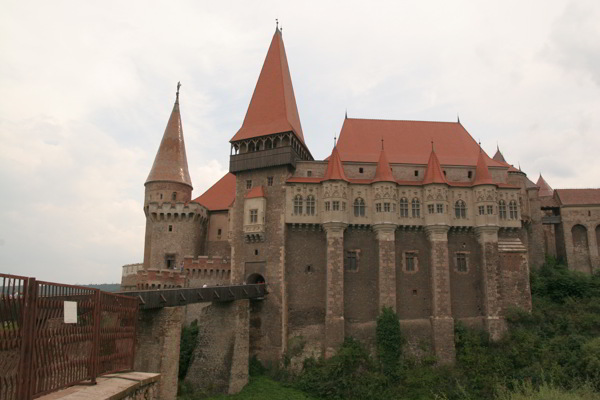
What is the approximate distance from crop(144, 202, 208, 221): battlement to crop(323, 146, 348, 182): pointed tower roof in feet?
40.3

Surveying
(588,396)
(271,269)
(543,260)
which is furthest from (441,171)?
(588,396)

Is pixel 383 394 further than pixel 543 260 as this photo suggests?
No

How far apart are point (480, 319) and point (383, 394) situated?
8992 millimetres

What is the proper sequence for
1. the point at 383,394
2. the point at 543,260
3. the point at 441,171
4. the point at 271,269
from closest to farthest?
the point at 383,394
the point at 271,269
the point at 441,171
the point at 543,260

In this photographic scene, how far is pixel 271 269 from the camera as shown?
30062 mm

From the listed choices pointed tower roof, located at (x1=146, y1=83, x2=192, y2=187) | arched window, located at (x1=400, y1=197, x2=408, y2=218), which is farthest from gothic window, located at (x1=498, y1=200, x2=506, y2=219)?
pointed tower roof, located at (x1=146, y1=83, x2=192, y2=187)

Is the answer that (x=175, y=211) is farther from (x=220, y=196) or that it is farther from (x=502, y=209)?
(x=502, y=209)

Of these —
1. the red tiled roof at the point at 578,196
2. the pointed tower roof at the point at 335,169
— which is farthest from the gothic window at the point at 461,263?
the red tiled roof at the point at 578,196

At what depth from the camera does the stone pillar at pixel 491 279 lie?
2944 cm

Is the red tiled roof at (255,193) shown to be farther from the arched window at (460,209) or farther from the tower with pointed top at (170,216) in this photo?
the arched window at (460,209)

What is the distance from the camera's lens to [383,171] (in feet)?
103

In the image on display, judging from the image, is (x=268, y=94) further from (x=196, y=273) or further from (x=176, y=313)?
(x=176, y=313)

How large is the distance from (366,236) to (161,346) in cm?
1604

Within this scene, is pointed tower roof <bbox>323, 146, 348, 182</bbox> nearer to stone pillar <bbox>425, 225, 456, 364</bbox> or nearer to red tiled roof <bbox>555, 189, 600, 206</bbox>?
stone pillar <bbox>425, 225, 456, 364</bbox>
